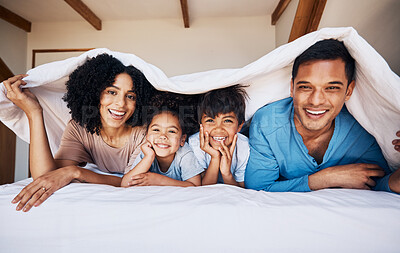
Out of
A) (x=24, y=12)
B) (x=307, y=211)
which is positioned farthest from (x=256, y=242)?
(x=24, y=12)

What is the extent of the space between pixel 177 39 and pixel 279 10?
141 centimetres

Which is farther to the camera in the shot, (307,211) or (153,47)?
(153,47)

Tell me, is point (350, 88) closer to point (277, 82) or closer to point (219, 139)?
point (277, 82)

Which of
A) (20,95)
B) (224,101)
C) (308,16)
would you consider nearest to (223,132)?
(224,101)

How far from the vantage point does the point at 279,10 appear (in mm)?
2914

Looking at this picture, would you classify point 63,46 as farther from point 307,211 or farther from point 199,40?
point 307,211

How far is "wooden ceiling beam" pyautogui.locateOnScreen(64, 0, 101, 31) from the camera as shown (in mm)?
2662

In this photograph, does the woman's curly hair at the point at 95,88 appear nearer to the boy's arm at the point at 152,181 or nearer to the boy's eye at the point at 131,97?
the boy's eye at the point at 131,97

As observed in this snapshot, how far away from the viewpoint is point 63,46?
3.38m

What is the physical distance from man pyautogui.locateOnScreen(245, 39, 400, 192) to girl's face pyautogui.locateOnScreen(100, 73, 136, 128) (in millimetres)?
559

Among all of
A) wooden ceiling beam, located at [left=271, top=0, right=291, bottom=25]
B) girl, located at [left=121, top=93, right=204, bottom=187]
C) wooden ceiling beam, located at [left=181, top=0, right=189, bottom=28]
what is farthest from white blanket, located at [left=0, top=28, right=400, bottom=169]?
wooden ceiling beam, located at [left=271, top=0, right=291, bottom=25]

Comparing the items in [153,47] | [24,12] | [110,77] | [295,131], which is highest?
[24,12]

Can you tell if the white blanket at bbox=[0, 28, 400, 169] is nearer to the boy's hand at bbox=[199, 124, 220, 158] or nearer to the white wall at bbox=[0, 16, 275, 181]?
the boy's hand at bbox=[199, 124, 220, 158]

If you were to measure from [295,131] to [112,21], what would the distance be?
10.9 feet
